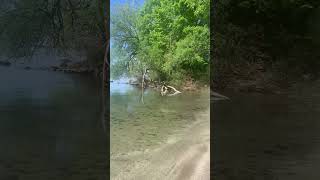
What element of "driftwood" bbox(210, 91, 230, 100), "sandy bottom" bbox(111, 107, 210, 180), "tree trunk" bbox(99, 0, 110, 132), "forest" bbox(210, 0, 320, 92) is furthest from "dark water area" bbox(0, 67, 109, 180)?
"forest" bbox(210, 0, 320, 92)

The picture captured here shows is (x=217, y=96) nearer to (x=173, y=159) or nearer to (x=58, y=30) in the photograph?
(x=173, y=159)

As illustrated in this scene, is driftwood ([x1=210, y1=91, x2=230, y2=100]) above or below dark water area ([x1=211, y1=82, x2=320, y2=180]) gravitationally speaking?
above

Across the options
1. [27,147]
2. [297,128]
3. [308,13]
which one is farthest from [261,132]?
[27,147]

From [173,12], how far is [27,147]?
1499mm

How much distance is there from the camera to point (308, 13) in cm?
313

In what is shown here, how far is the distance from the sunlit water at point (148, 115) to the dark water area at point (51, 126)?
0.13m

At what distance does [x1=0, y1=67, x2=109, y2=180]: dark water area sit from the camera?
306 centimetres

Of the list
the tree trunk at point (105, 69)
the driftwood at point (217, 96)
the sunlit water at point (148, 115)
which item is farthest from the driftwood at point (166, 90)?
the tree trunk at point (105, 69)

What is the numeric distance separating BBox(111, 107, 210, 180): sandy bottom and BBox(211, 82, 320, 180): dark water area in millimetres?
102

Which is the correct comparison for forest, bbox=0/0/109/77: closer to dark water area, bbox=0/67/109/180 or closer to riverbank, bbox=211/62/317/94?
dark water area, bbox=0/67/109/180

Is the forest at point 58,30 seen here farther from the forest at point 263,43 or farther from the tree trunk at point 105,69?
the forest at point 263,43

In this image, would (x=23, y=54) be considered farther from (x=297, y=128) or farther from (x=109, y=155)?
(x=297, y=128)

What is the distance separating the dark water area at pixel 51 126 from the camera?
10.0ft

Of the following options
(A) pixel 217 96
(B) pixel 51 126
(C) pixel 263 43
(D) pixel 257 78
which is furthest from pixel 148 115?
(C) pixel 263 43
